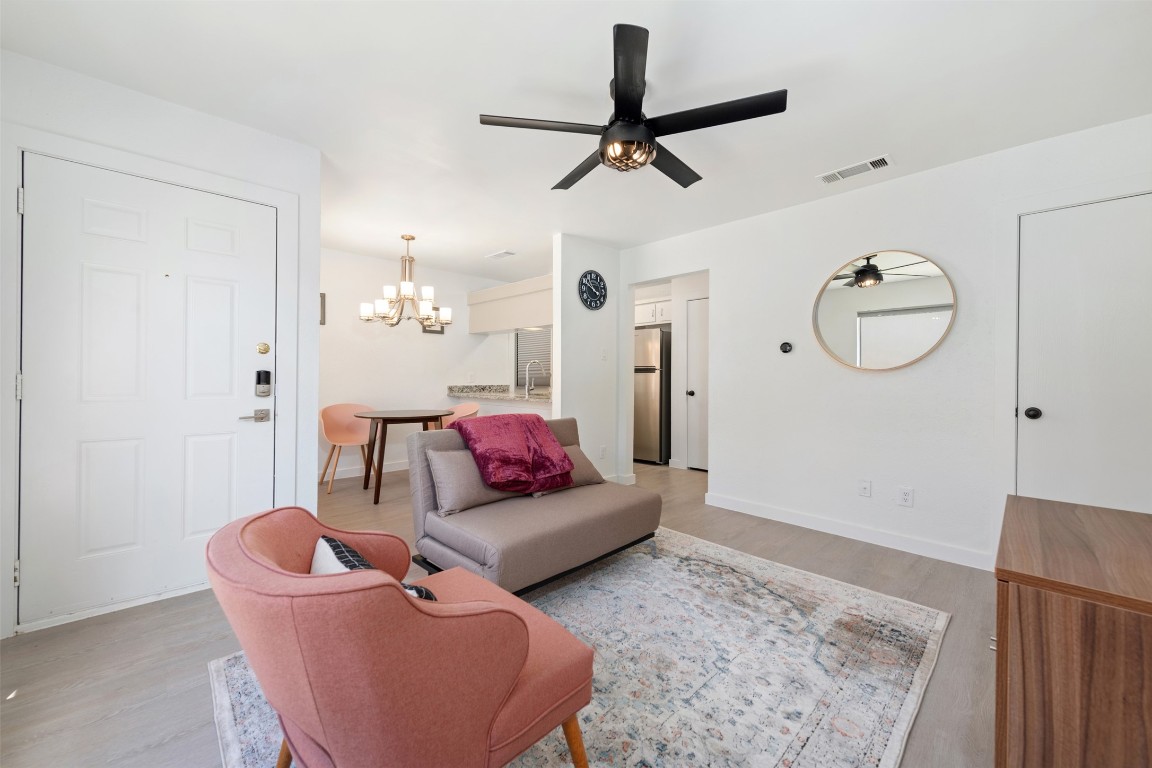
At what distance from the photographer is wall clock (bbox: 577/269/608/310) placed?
434cm

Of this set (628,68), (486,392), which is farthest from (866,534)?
(486,392)

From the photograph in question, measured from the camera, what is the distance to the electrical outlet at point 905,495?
2.92 m

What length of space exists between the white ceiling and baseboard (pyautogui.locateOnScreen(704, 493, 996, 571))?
2401 mm

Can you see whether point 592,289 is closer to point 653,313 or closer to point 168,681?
point 653,313

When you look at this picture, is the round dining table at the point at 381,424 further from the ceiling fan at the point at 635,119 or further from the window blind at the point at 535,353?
the ceiling fan at the point at 635,119

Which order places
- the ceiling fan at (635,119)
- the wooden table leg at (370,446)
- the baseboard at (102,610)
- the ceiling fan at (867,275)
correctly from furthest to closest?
the wooden table leg at (370,446) < the ceiling fan at (867,275) < the baseboard at (102,610) < the ceiling fan at (635,119)

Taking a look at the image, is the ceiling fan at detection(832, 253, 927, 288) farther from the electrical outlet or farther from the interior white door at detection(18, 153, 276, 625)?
the interior white door at detection(18, 153, 276, 625)

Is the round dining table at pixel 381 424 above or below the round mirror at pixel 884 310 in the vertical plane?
below

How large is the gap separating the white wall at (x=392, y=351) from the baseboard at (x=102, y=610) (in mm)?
2604

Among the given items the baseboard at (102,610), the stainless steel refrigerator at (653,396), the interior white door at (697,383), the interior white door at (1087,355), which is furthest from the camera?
the stainless steel refrigerator at (653,396)

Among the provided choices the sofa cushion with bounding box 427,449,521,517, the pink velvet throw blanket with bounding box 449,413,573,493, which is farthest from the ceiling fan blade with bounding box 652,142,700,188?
the sofa cushion with bounding box 427,449,521,517

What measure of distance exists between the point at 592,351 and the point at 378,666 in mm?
3775

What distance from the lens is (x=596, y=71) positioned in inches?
76.6

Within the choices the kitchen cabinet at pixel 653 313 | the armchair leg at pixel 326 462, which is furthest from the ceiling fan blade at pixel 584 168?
the kitchen cabinet at pixel 653 313
